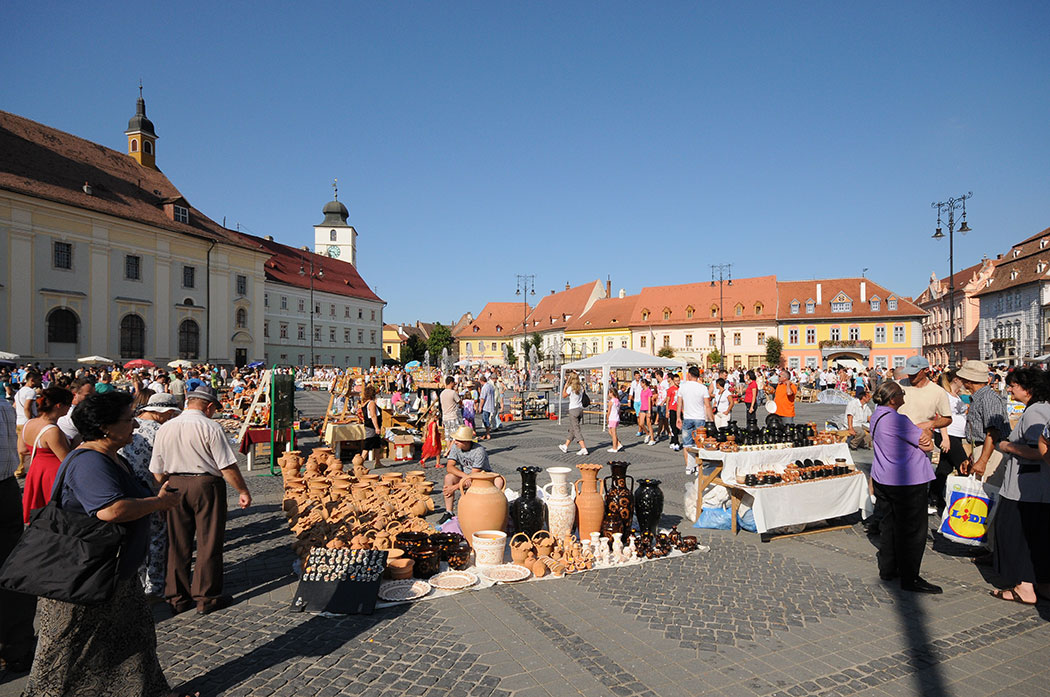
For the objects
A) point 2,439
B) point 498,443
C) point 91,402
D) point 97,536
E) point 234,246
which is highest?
point 234,246

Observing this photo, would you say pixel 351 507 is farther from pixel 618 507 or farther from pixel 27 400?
pixel 27 400

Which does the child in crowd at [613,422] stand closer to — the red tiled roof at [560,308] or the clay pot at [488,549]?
the clay pot at [488,549]

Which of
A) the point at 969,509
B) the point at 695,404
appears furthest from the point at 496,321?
the point at 969,509

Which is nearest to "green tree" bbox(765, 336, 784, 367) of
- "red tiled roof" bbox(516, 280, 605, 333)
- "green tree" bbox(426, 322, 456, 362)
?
"red tiled roof" bbox(516, 280, 605, 333)

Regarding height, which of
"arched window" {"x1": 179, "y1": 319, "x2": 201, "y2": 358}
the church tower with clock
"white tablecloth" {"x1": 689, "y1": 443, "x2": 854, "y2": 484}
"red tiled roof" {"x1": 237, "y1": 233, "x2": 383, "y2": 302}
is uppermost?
the church tower with clock

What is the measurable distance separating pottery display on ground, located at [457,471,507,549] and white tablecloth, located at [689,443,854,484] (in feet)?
8.81

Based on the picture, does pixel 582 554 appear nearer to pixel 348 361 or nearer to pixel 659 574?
pixel 659 574

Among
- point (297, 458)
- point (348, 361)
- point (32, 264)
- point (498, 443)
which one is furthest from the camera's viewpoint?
point (348, 361)

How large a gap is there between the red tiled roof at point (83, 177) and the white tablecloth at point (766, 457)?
39791 mm

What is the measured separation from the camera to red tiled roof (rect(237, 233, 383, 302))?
62125 mm

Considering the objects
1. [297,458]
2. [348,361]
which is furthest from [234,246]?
[297,458]

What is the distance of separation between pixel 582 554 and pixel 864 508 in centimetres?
395

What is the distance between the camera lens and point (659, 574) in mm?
5957

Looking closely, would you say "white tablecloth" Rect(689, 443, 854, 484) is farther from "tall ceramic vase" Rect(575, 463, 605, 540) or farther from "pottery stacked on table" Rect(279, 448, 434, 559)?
"pottery stacked on table" Rect(279, 448, 434, 559)
